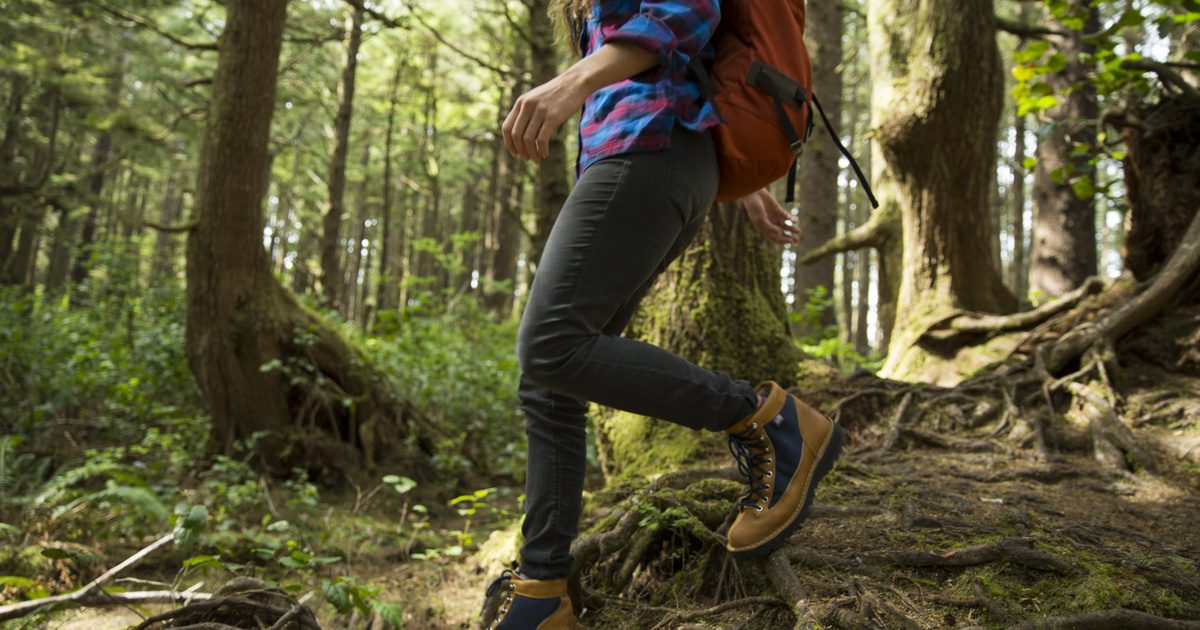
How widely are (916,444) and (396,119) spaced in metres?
16.6

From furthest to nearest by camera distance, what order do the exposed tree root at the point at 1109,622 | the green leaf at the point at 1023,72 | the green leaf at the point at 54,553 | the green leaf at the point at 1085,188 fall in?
1. the green leaf at the point at 1085,188
2. the green leaf at the point at 1023,72
3. the green leaf at the point at 54,553
4. the exposed tree root at the point at 1109,622

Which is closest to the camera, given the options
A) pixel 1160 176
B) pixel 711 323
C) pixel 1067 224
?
pixel 711 323

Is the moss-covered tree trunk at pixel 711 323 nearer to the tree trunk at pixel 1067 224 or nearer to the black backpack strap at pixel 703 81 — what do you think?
the black backpack strap at pixel 703 81

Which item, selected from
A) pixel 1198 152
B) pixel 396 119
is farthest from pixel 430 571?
pixel 396 119

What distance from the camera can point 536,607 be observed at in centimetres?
180

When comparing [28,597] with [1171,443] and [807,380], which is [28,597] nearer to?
[807,380]

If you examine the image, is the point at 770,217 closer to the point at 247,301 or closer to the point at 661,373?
the point at 661,373

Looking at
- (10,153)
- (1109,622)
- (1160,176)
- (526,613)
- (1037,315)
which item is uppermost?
(10,153)

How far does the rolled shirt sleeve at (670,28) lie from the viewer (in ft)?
5.10

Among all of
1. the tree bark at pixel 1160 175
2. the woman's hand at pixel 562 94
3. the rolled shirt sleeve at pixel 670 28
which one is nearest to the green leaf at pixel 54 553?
the woman's hand at pixel 562 94

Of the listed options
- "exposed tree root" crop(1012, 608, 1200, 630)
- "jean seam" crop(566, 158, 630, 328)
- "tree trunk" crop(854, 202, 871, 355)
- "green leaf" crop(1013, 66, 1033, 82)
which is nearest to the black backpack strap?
"jean seam" crop(566, 158, 630, 328)

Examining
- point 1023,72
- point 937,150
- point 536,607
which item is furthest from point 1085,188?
point 536,607

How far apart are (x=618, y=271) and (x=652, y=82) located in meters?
0.47

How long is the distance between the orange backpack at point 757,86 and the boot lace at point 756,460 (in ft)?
2.32
